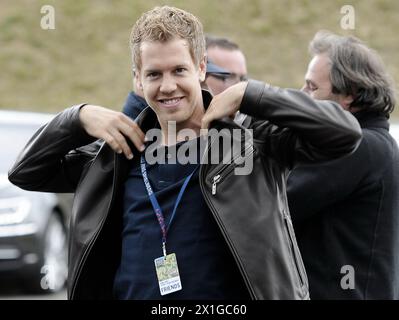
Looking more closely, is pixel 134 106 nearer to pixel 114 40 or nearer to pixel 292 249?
pixel 292 249

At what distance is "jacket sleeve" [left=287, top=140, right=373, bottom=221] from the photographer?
3701 mm

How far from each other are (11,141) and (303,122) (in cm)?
655

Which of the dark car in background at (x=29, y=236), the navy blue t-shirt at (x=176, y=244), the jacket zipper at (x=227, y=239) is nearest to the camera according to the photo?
the jacket zipper at (x=227, y=239)

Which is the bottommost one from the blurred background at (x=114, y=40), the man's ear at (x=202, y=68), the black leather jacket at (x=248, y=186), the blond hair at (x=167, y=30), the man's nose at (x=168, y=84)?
the black leather jacket at (x=248, y=186)

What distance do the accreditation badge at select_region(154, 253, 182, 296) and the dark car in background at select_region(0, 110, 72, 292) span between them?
5.50m

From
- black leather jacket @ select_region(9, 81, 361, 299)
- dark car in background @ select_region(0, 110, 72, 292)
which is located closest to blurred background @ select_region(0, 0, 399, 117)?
dark car in background @ select_region(0, 110, 72, 292)

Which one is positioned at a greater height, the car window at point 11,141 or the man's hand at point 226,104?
the car window at point 11,141

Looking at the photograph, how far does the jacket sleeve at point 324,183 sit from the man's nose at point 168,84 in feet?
2.53

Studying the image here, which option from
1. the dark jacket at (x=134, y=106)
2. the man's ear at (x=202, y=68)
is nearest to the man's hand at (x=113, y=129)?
the man's ear at (x=202, y=68)

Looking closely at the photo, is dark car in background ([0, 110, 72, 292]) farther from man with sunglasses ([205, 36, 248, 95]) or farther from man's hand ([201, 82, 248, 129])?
man's hand ([201, 82, 248, 129])

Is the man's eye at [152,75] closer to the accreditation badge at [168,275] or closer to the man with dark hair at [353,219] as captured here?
the accreditation badge at [168,275]

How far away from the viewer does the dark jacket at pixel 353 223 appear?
12.3ft

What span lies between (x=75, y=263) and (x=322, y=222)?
42.8 inches

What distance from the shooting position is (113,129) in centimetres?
332
